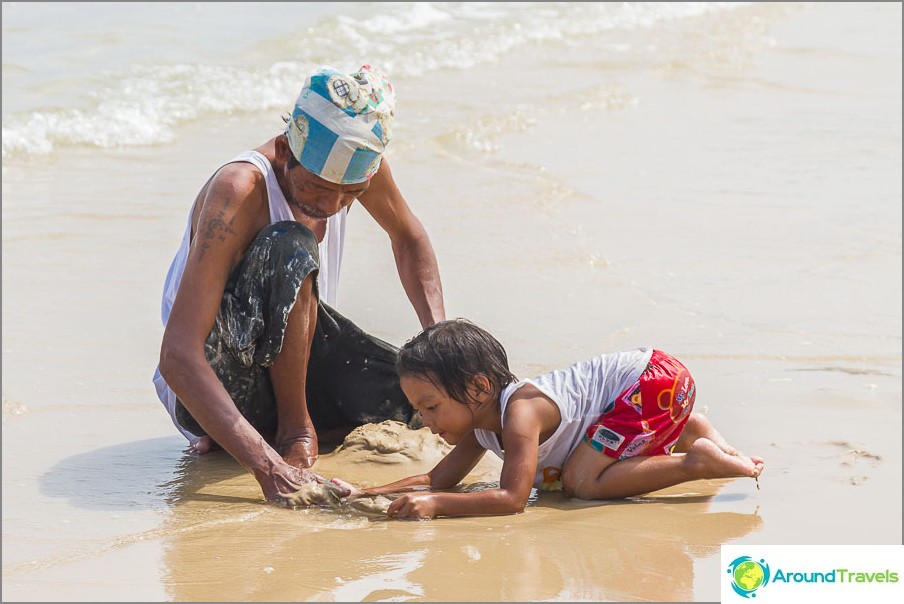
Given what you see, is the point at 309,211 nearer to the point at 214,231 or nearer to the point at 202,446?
the point at 214,231

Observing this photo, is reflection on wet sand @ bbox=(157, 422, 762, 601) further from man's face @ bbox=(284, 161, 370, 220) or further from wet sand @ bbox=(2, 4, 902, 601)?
man's face @ bbox=(284, 161, 370, 220)

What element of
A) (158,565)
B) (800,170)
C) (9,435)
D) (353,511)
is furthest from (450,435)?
(800,170)

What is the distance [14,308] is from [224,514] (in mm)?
2160

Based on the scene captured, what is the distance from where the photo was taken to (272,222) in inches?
129

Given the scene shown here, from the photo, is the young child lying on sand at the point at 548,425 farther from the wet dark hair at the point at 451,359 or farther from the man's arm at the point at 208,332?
the man's arm at the point at 208,332

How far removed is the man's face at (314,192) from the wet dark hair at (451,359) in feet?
1.54

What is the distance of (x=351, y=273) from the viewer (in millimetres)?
5176

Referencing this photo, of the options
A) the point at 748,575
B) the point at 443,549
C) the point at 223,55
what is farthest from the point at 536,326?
the point at 223,55

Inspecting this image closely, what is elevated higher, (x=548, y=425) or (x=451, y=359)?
(x=451, y=359)

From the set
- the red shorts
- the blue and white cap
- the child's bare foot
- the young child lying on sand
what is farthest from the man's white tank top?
the child's bare foot

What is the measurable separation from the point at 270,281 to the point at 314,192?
277mm

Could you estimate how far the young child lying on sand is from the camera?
297 centimetres

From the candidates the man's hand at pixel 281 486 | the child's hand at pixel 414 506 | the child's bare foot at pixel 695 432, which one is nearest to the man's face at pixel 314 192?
the man's hand at pixel 281 486

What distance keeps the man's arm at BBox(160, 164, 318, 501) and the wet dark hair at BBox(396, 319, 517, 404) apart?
41 cm
